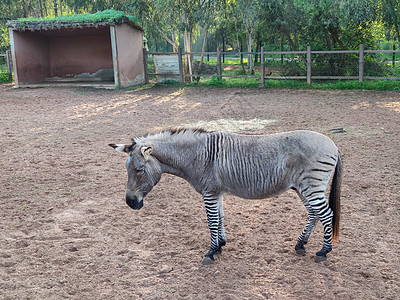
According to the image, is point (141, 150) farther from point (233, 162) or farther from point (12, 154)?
point (12, 154)

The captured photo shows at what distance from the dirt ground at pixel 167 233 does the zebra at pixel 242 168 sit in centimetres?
37

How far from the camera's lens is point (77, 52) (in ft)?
74.5

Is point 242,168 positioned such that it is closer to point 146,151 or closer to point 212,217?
point 212,217

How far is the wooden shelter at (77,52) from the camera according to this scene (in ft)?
60.9

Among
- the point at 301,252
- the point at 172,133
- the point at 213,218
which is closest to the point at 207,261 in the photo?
the point at 213,218

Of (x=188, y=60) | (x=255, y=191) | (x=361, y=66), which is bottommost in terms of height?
(x=255, y=191)

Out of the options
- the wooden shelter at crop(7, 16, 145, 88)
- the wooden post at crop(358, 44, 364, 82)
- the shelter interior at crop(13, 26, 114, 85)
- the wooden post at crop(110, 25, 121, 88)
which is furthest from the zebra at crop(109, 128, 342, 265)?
the shelter interior at crop(13, 26, 114, 85)

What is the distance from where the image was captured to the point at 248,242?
468cm

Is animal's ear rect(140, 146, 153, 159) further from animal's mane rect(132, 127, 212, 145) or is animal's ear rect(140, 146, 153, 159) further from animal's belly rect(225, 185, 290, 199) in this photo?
animal's belly rect(225, 185, 290, 199)

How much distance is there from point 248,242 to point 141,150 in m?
1.70

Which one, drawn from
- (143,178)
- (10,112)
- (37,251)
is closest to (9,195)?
(37,251)

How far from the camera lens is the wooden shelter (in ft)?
60.9

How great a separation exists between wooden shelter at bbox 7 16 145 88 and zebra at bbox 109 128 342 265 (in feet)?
49.2

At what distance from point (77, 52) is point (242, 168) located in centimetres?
2063
